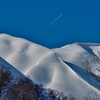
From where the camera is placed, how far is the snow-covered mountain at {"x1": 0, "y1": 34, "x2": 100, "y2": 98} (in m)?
51.6

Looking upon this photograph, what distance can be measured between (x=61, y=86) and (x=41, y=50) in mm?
29347

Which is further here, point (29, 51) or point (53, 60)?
point (29, 51)

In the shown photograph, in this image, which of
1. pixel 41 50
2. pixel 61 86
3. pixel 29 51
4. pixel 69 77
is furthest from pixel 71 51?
pixel 61 86

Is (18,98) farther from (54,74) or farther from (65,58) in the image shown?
(65,58)

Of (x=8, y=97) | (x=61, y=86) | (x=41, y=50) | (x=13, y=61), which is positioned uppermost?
(x=8, y=97)

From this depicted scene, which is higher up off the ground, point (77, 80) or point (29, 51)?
point (77, 80)

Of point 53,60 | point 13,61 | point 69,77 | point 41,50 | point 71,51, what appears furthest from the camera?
point 71,51

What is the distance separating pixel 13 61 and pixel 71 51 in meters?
29.7

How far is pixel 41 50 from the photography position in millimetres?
77750

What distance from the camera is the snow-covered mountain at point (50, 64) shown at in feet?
169

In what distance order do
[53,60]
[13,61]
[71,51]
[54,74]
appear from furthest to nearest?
1. [71,51]
2. [13,61]
3. [53,60]
4. [54,74]

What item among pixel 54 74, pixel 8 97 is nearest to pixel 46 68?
pixel 54 74

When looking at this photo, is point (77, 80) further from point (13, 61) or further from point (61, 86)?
point (13, 61)

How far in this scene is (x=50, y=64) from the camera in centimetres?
6594
